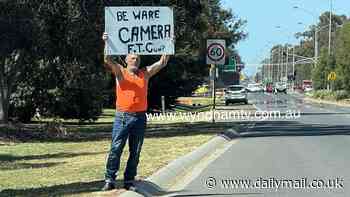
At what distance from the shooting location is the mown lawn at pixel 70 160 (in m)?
12.6

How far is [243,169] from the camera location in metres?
15.6

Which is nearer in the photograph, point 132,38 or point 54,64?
point 132,38

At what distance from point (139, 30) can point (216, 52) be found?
17544mm

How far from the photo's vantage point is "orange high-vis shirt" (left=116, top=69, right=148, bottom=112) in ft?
38.2

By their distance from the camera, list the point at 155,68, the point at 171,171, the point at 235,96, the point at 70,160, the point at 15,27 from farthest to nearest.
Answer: the point at 235,96
the point at 15,27
the point at 70,160
the point at 171,171
the point at 155,68

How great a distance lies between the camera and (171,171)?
15.1 m

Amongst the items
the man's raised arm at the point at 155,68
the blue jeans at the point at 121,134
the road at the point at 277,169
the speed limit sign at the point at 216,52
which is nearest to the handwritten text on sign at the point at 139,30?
the man's raised arm at the point at 155,68

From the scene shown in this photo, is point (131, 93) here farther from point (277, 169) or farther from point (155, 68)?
point (277, 169)

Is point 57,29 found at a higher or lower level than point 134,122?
higher

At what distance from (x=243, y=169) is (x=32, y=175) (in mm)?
4267

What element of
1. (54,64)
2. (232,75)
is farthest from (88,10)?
(232,75)

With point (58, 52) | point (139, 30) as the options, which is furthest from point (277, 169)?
point (58, 52)

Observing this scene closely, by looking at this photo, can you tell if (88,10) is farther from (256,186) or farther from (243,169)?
(256,186)

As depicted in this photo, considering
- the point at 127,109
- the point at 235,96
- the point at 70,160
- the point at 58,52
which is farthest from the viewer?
the point at 235,96
